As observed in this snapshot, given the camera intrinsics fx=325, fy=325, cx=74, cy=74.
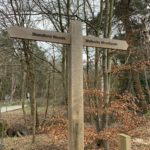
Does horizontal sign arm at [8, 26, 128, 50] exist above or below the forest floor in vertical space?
above

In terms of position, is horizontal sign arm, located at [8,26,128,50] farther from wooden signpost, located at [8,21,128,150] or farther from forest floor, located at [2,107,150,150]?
forest floor, located at [2,107,150,150]

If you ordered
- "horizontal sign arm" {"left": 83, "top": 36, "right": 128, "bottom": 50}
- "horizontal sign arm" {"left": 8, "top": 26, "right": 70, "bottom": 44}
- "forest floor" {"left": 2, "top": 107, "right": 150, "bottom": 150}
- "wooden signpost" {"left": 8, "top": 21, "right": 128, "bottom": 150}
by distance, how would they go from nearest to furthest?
1. "horizontal sign arm" {"left": 8, "top": 26, "right": 70, "bottom": 44}
2. "wooden signpost" {"left": 8, "top": 21, "right": 128, "bottom": 150}
3. "horizontal sign arm" {"left": 83, "top": 36, "right": 128, "bottom": 50}
4. "forest floor" {"left": 2, "top": 107, "right": 150, "bottom": 150}

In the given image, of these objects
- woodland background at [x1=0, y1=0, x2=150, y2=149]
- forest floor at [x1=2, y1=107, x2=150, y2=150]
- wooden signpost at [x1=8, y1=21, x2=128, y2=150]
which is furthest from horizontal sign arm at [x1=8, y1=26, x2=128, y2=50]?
forest floor at [x1=2, y1=107, x2=150, y2=150]

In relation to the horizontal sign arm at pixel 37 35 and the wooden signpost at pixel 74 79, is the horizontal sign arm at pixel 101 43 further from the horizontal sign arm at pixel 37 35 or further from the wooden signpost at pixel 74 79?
the horizontal sign arm at pixel 37 35

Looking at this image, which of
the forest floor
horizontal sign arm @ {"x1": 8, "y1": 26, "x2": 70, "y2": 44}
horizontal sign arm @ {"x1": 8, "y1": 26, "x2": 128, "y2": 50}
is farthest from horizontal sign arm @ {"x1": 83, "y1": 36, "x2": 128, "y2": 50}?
the forest floor

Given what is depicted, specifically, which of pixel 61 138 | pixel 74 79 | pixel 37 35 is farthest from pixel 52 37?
pixel 61 138

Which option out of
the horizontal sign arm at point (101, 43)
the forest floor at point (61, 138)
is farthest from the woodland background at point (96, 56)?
the horizontal sign arm at point (101, 43)

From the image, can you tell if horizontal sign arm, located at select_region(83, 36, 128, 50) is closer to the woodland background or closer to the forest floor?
the woodland background

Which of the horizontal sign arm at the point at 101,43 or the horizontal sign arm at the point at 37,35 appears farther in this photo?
the horizontal sign arm at the point at 101,43

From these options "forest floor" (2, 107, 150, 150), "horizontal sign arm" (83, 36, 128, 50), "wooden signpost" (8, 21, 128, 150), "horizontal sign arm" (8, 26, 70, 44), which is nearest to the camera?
"horizontal sign arm" (8, 26, 70, 44)

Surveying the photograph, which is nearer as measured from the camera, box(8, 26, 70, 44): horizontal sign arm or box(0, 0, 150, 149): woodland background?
box(8, 26, 70, 44): horizontal sign arm

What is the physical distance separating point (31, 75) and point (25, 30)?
9700mm

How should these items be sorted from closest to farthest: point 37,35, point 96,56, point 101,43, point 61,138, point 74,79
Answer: point 37,35
point 74,79
point 101,43
point 61,138
point 96,56

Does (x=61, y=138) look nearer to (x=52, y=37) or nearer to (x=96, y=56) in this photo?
(x=96, y=56)
